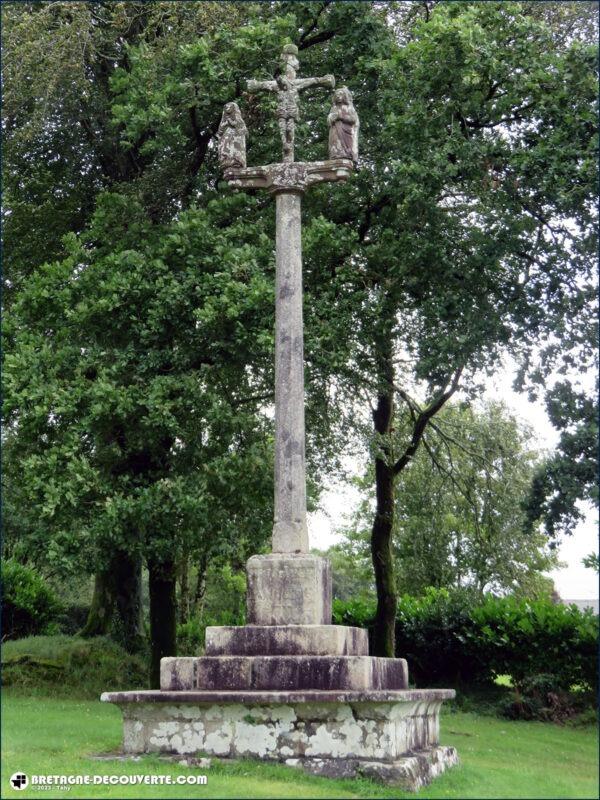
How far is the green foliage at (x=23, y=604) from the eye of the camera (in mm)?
21469

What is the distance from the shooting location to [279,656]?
960 cm

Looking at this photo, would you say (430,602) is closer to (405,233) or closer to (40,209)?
(405,233)

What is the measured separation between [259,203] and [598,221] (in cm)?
638

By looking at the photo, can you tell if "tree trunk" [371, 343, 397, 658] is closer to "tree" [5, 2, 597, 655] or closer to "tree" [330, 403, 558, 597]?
"tree" [5, 2, 597, 655]

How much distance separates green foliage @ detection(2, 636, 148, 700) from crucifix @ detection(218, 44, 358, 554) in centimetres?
817

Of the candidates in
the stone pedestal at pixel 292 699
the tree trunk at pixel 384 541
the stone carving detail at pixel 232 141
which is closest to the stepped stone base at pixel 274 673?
the stone pedestal at pixel 292 699

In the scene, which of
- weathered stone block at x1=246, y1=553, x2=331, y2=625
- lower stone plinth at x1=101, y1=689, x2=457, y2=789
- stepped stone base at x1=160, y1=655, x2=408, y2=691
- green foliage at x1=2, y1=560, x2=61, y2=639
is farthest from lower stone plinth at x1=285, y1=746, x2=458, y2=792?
green foliage at x1=2, y1=560, x2=61, y2=639

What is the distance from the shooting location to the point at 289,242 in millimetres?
11445

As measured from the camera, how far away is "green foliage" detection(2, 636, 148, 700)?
55.4ft

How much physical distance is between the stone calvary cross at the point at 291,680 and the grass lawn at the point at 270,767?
0.90ft

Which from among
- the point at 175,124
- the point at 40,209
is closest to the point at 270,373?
the point at 175,124

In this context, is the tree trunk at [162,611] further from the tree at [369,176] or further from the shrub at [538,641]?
the shrub at [538,641]

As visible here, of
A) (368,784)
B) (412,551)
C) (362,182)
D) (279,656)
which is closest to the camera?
(368,784)

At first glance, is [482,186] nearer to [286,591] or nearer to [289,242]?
[289,242]
